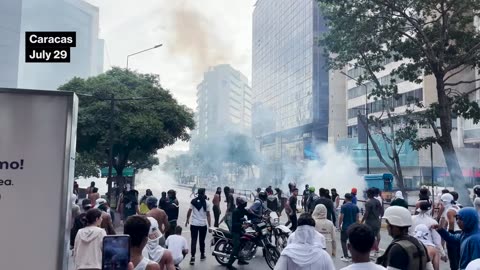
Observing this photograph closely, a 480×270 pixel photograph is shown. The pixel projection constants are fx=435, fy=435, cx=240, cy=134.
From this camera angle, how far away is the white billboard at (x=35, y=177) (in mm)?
4004

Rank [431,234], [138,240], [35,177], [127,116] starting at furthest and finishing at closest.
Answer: [127,116]
[431,234]
[35,177]
[138,240]

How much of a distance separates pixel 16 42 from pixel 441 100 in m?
58.1

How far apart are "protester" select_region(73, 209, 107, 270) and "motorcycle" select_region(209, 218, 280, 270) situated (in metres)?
4.29

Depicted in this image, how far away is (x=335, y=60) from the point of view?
19.9 m

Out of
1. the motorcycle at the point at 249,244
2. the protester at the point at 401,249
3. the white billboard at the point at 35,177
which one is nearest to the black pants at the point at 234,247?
the motorcycle at the point at 249,244

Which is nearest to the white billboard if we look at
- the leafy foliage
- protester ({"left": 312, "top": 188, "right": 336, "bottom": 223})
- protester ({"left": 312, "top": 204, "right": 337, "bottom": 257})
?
protester ({"left": 312, "top": 204, "right": 337, "bottom": 257})

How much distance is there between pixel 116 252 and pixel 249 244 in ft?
21.3

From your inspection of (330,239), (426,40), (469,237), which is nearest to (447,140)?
(426,40)

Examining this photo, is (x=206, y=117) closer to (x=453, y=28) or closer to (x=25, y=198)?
(x=453, y=28)

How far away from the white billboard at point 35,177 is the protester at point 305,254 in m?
2.09

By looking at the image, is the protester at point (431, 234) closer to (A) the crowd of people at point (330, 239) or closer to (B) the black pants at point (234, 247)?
(A) the crowd of people at point (330, 239)

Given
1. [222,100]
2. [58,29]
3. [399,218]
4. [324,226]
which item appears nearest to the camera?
[399,218]

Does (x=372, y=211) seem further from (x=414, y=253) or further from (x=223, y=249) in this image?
(x=414, y=253)

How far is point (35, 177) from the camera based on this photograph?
409 centimetres
